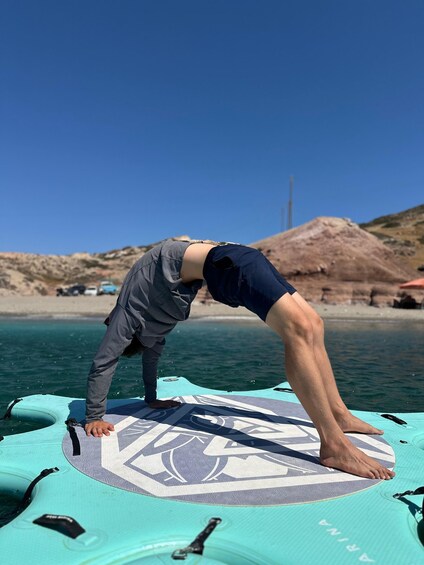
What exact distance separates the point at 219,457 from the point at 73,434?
47.6 inches

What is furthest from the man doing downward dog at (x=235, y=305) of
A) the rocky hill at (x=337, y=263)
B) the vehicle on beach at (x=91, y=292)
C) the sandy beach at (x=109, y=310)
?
the vehicle on beach at (x=91, y=292)

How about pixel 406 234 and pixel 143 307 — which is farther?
pixel 406 234

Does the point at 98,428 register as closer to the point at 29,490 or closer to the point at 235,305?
the point at 29,490

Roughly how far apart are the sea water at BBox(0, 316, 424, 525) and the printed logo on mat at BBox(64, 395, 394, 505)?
0.87 meters

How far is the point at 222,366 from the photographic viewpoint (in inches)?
339

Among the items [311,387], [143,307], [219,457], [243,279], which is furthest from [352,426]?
[143,307]

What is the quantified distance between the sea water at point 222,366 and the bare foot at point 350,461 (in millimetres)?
2100

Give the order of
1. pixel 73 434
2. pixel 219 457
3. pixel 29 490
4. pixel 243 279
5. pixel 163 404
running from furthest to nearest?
pixel 163 404 < pixel 73 434 < pixel 243 279 < pixel 219 457 < pixel 29 490

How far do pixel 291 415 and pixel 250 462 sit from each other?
1.37 m

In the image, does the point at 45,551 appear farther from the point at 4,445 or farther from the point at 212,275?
the point at 212,275

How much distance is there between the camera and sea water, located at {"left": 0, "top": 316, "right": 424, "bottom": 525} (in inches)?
239

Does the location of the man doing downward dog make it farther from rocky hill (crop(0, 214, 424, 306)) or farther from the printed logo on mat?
rocky hill (crop(0, 214, 424, 306))

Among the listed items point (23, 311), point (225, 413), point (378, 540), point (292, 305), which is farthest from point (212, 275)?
point (23, 311)

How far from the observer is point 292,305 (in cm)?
282
